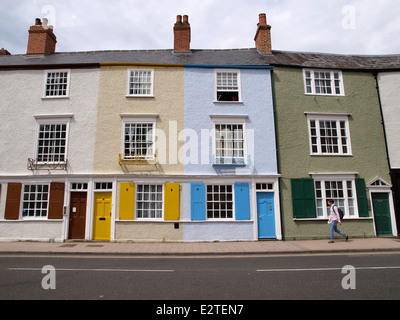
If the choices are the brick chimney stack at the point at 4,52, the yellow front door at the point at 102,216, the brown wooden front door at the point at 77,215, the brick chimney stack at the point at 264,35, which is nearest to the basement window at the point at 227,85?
the brick chimney stack at the point at 264,35

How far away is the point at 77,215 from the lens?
1313 centimetres

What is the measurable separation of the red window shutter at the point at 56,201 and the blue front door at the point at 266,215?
10.1 meters

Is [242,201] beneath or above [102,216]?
above

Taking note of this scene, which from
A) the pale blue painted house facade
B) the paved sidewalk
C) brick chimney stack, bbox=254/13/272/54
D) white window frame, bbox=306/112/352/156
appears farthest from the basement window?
the paved sidewalk

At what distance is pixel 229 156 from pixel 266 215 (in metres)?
3.59

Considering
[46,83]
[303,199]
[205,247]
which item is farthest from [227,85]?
[46,83]

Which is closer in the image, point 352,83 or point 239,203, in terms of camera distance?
point 239,203

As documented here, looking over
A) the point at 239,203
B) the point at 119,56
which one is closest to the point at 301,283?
the point at 239,203

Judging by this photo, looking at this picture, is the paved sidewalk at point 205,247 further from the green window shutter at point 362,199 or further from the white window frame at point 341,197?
the white window frame at point 341,197

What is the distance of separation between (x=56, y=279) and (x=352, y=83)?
17.0 metres

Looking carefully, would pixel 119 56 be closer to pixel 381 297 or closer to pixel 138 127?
pixel 138 127

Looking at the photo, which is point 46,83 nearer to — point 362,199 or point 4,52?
point 4,52

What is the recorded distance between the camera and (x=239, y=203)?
13.1 m

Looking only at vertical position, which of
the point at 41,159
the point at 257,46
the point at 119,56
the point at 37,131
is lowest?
the point at 41,159
